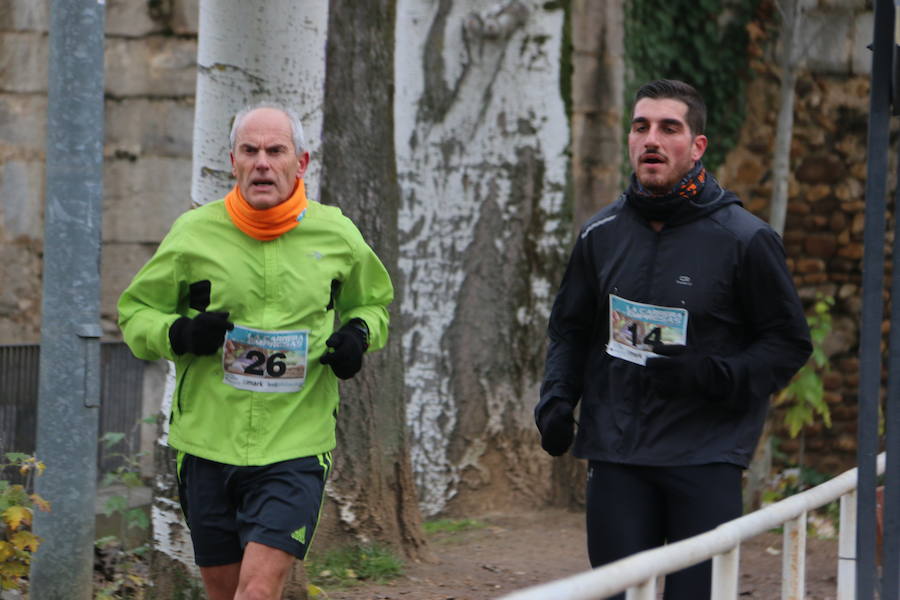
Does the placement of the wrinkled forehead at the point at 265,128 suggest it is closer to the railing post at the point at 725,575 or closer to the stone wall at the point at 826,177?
the railing post at the point at 725,575

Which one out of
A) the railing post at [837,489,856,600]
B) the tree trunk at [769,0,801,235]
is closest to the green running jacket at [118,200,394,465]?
the railing post at [837,489,856,600]

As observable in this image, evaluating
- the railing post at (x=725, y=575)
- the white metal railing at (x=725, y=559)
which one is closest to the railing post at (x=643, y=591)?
the white metal railing at (x=725, y=559)

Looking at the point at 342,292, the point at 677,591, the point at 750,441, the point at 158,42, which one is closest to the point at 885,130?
the point at 750,441

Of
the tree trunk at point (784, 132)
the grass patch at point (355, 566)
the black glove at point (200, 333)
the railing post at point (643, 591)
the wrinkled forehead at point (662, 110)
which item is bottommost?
the grass patch at point (355, 566)

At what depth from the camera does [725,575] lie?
3236 millimetres

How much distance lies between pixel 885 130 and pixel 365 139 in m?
3.28

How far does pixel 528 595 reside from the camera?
7.08 ft

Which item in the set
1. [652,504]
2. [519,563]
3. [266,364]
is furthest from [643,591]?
[519,563]

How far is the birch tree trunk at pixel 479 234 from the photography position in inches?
326

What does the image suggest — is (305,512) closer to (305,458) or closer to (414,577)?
(305,458)

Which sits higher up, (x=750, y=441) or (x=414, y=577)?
(x=750, y=441)

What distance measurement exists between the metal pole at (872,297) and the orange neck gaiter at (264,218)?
1.60 m

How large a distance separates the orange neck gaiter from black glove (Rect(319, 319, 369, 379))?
34 centimetres

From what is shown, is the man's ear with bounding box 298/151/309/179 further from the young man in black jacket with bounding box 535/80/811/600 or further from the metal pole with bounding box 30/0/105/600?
the metal pole with bounding box 30/0/105/600
